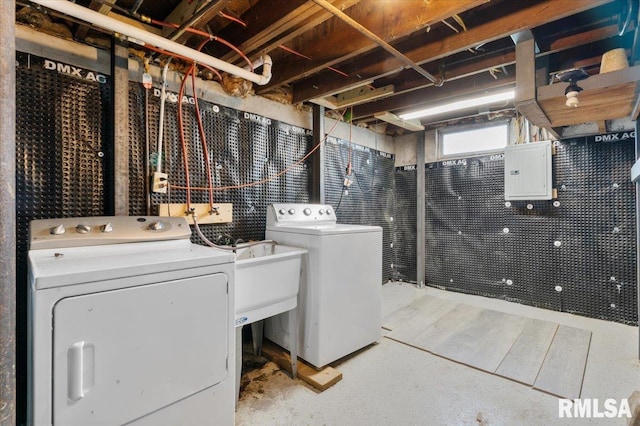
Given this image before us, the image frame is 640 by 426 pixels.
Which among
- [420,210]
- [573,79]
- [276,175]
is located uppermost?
[573,79]

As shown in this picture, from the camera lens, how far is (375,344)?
2514mm

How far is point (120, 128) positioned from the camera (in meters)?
1.77

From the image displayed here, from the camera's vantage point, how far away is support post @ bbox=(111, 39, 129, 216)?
5.77 ft

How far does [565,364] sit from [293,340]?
202 cm

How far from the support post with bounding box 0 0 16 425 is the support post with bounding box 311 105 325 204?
7.60 feet

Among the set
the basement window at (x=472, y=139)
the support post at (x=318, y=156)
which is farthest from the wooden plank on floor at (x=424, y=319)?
the basement window at (x=472, y=139)

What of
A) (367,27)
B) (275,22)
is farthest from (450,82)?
(275,22)

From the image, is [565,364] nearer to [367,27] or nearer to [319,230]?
[319,230]

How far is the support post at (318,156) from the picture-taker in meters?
2.99

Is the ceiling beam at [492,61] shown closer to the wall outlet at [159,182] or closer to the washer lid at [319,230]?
the washer lid at [319,230]

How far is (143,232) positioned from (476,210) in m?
3.69

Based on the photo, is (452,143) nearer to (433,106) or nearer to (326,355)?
(433,106)

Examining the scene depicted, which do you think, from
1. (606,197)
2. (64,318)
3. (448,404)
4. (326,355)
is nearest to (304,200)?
(326,355)

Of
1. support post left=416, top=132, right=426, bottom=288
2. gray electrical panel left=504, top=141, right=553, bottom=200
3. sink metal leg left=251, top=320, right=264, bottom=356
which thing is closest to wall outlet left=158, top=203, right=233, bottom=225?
sink metal leg left=251, top=320, right=264, bottom=356
